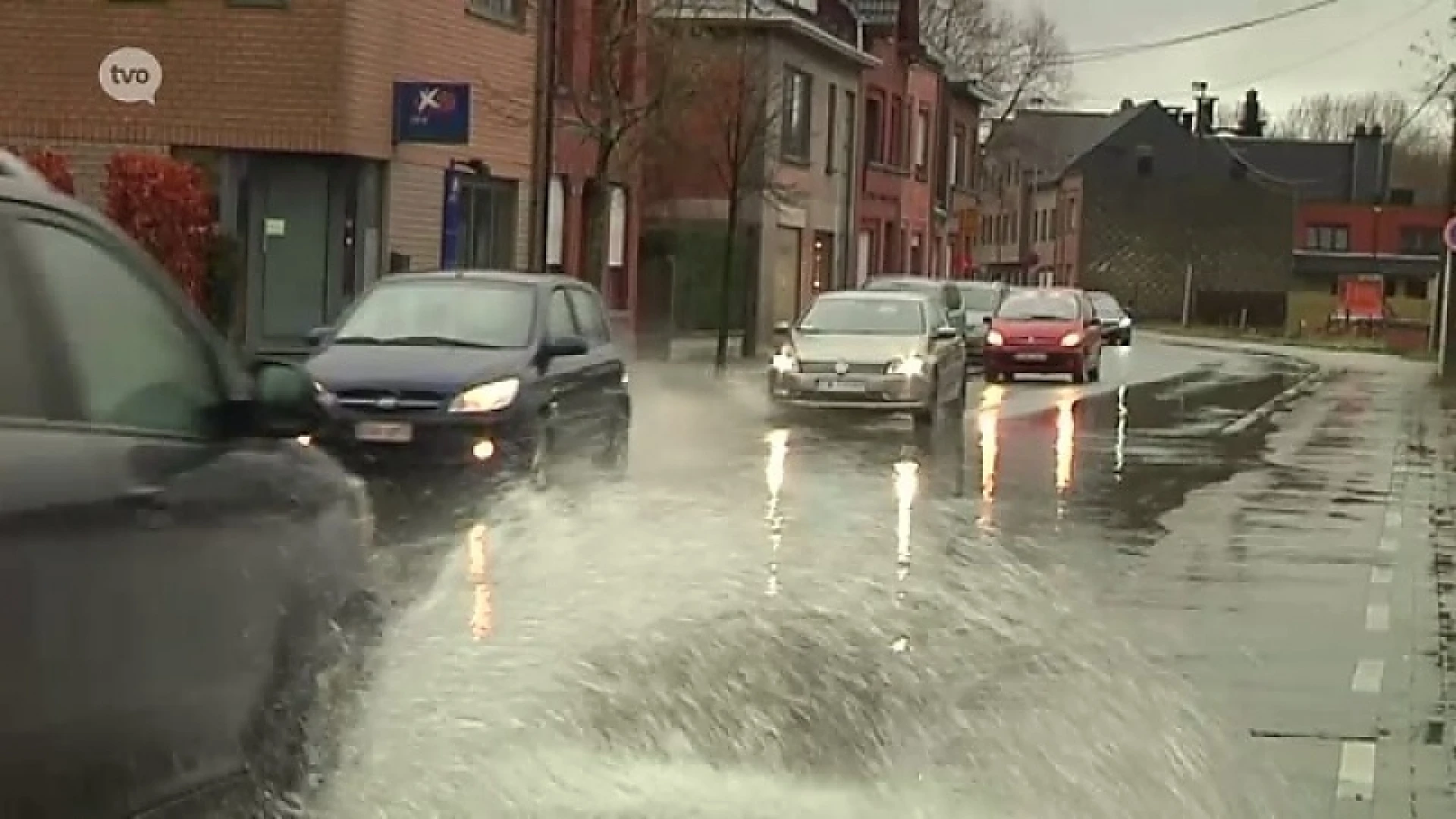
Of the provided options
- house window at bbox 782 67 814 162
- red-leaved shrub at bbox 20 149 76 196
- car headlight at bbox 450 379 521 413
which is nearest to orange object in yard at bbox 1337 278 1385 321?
house window at bbox 782 67 814 162

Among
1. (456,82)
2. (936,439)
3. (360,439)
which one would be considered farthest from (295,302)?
(360,439)

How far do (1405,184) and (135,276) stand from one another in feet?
391

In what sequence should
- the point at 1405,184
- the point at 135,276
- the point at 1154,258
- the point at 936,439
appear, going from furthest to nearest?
1. the point at 1405,184
2. the point at 1154,258
3. the point at 936,439
4. the point at 135,276

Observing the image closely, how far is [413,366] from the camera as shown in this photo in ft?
48.1

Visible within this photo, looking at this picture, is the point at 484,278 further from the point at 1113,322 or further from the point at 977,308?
the point at 1113,322

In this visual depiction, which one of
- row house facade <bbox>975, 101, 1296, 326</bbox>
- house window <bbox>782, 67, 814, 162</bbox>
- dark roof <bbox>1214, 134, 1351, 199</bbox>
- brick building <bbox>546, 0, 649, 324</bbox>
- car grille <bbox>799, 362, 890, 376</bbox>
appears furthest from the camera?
dark roof <bbox>1214, 134, 1351, 199</bbox>

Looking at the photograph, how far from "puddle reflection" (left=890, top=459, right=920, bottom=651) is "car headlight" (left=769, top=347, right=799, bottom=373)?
166 inches

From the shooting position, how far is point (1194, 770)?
780cm

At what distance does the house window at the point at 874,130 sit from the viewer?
54.6 meters

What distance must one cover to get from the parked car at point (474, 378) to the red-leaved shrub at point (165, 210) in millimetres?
7359

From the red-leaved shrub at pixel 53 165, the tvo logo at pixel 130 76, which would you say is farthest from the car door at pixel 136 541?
the tvo logo at pixel 130 76

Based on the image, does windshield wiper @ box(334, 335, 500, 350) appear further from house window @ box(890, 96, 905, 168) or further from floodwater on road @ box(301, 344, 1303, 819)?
house window @ box(890, 96, 905, 168)

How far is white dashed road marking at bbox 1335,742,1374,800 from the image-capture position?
7656 mm

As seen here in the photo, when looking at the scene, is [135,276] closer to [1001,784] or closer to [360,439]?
[1001,784]
